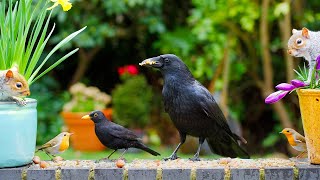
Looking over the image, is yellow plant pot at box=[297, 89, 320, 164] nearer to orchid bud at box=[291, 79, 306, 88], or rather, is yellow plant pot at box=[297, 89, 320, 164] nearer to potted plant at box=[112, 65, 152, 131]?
orchid bud at box=[291, 79, 306, 88]

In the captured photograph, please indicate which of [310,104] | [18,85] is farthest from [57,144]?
[310,104]

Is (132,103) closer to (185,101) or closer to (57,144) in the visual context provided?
(57,144)

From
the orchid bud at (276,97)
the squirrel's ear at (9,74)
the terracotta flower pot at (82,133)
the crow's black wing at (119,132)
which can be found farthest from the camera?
the terracotta flower pot at (82,133)

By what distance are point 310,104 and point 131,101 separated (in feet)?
13.2

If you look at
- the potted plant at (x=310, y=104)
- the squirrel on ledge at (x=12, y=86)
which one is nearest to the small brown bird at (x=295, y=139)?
the potted plant at (x=310, y=104)

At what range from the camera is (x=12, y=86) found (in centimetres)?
260

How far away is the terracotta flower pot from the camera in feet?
21.2

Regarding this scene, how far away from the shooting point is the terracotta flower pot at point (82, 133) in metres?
6.45

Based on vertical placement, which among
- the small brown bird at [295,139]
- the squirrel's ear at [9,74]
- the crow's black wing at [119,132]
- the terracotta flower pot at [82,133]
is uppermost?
the squirrel's ear at [9,74]

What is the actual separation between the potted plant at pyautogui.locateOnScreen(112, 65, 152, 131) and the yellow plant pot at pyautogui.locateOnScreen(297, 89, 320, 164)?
13.0 feet

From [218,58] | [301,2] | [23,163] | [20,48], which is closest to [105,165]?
[23,163]

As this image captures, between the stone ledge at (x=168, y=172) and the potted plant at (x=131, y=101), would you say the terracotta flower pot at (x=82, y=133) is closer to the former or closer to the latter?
the potted plant at (x=131, y=101)

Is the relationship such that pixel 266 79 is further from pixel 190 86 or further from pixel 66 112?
pixel 190 86

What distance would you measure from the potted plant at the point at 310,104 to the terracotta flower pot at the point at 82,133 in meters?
3.90
